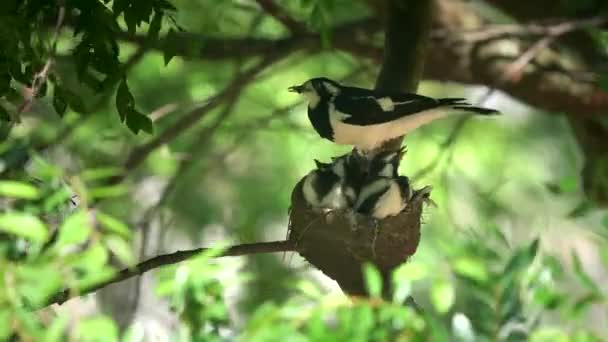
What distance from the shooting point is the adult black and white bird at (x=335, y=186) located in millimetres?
1155

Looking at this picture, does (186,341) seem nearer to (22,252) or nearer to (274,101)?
(22,252)

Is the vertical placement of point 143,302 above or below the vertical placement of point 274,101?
below

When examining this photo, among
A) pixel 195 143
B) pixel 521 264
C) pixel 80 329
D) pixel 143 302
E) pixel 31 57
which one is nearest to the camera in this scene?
pixel 80 329

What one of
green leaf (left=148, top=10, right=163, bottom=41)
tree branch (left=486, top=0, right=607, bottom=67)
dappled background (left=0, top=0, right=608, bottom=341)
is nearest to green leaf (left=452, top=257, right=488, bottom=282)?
dappled background (left=0, top=0, right=608, bottom=341)

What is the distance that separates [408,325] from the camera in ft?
1.65

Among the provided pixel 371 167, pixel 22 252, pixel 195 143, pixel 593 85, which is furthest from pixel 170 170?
pixel 22 252

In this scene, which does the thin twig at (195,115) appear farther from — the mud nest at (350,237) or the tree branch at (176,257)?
the tree branch at (176,257)

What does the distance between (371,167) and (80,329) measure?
73 cm

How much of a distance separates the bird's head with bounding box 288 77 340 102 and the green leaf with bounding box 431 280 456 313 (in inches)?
24.5

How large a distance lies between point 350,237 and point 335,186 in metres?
0.11

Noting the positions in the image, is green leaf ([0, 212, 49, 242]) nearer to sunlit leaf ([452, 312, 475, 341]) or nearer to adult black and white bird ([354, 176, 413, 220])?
sunlit leaf ([452, 312, 475, 341])

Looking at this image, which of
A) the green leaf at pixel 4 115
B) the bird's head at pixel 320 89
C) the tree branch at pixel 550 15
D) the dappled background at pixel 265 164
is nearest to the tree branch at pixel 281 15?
the dappled background at pixel 265 164

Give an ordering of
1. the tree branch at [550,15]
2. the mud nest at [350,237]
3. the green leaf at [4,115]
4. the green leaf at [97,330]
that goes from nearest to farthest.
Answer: the green leaf at [97,330] → the green leaf at [4,115] → the mud nest at [350,237] → the tree branch at [550,15]

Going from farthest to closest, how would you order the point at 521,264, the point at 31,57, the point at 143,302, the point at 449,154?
the point at 449,154, the point at 143,302, the point at 31,57, the point at 521,264
